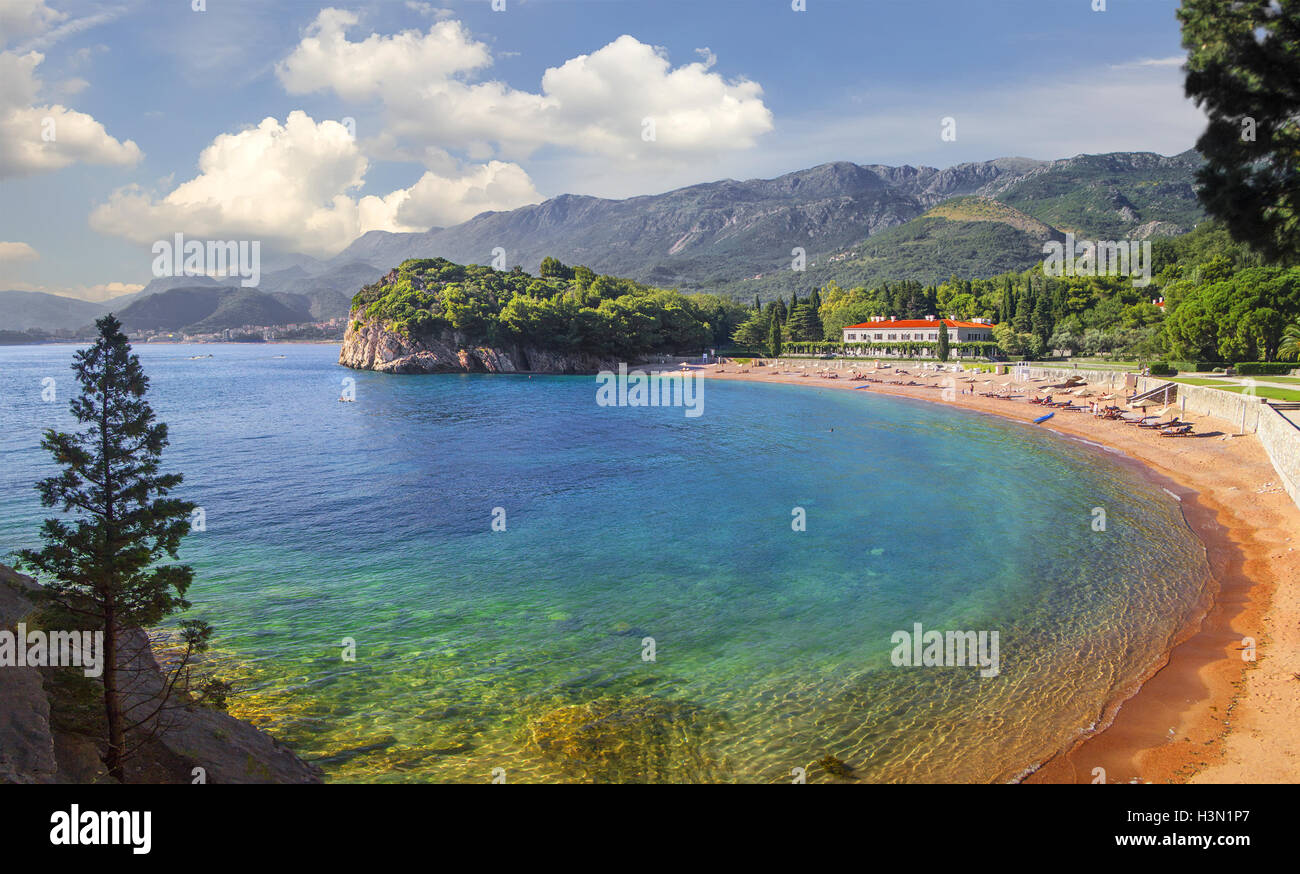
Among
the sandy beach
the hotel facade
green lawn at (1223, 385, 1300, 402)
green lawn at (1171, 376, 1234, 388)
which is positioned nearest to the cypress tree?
Result: the hotel facade

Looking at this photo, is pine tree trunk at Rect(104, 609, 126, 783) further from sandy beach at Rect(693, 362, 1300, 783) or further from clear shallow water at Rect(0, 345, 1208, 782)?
sandy beach at Rect(693, 362, 1300, 783)

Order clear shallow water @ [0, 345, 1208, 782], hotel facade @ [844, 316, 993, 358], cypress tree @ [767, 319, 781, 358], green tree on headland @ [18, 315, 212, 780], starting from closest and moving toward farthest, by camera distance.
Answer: green tree on headland @ [18, 315, 212, 780], clear shallow water @ [0, 345, 1208, 782], hotel facade @ [844, 316, 993, 358], cypress tree @ [767, 319, 781, 358]

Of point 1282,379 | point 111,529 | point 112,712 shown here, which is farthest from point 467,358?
point 112,712

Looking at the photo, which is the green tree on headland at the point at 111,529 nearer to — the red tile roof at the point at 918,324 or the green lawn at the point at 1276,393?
the green lawn at the point at 1276,393

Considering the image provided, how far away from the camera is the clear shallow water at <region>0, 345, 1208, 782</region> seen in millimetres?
12711

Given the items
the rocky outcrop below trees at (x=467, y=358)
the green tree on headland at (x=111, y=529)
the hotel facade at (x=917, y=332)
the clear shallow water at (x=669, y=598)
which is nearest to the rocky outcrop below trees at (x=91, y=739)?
the green tree on headland at (x=111, y=529)

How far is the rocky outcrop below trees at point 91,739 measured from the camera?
24.4 feet

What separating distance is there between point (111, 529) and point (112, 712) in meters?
2.42

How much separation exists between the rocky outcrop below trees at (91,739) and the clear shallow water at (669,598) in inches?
61.3

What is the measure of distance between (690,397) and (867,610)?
61914 millimetres

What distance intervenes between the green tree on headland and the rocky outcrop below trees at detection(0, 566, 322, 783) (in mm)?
260

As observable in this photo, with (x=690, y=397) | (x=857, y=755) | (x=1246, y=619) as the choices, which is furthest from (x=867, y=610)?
(x=690, y=397)

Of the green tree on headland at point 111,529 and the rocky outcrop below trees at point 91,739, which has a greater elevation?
the green tree on headland at point 111,529
